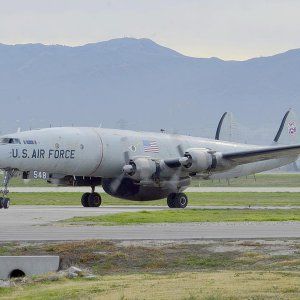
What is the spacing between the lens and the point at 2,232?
3753cm

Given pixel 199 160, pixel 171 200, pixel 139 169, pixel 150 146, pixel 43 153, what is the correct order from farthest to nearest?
pixel 150 146 → pixel 171 200 → pixel 139 169 → pixel 199 160 → pixel 43 153

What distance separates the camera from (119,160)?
62.4 m

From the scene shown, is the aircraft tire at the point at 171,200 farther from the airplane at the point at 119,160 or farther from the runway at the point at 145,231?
the runway at the point at 145,231

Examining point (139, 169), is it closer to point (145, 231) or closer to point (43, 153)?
point (43, 153)

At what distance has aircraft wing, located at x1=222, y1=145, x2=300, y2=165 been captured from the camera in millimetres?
61397

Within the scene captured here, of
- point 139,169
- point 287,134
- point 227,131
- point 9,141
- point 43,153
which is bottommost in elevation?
point 139,169

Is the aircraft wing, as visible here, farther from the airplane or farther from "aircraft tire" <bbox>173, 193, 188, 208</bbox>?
"aircraft tire" <bbox>173, 193, 188, 208</bbox>

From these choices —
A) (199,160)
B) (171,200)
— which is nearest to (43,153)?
(171,200)

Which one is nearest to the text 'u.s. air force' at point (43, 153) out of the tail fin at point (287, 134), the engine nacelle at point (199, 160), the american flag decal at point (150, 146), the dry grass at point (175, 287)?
the american flag decal at point (150, 146)

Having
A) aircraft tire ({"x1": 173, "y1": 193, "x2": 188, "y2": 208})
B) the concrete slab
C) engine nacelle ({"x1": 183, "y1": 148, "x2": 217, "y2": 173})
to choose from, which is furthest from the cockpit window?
the concrete slab

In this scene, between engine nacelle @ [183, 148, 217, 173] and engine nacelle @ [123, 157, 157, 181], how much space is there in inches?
72.6

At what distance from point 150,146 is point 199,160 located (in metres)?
4.75

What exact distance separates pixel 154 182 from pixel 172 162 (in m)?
1.40

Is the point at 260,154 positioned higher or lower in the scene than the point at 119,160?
higher
